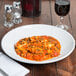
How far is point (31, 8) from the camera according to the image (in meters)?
1.60

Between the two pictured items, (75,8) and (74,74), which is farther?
(75,8)

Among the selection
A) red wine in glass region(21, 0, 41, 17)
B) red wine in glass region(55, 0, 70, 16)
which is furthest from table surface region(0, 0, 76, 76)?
red wine in glass region(55, 0, 70, 16)

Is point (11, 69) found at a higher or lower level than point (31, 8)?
lower

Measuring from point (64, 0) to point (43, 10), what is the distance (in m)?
0.39

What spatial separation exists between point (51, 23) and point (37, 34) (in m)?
0.29

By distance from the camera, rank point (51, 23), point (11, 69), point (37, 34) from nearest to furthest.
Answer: point (11, 69) < point (37, 34) < point (51, 23)

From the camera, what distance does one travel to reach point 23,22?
155cm

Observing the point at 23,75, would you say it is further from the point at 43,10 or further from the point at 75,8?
the point at 75,8

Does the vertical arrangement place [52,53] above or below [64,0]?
below

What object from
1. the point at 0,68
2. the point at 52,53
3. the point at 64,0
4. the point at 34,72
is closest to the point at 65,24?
the point at 64,0

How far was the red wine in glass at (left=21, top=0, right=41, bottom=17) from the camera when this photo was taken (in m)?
1.57

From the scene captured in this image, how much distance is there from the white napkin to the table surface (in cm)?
7

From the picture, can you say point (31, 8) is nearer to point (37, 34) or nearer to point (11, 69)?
point (37, 34)

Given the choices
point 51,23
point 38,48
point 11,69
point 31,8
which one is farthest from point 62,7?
point 11,69
